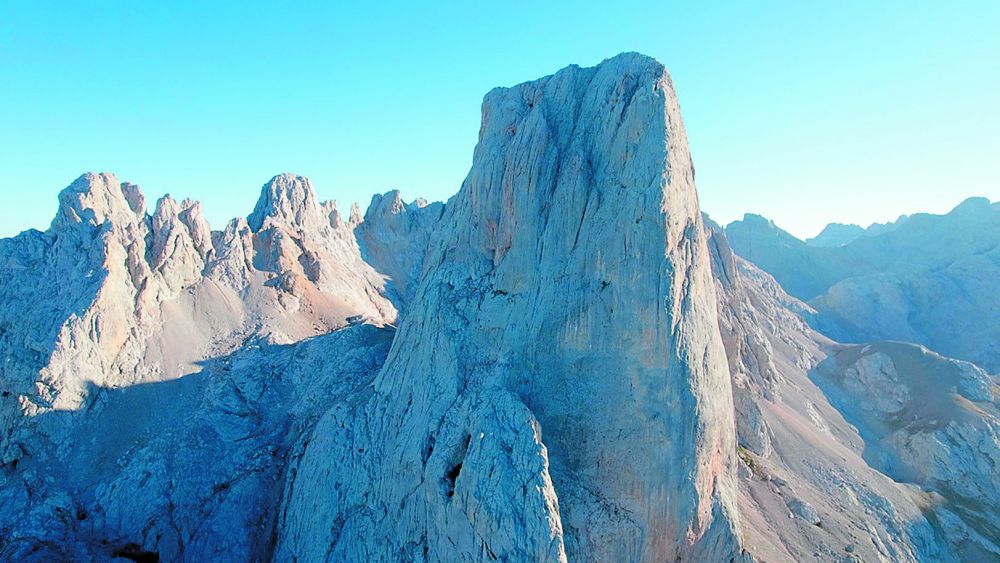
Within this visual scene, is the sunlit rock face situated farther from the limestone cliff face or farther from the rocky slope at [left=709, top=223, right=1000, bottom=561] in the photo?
the rocky slope at [left=709, top=223, right=1000, bottom=561]

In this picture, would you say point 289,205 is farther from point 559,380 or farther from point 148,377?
point 559,380

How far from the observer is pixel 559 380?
76.0ft

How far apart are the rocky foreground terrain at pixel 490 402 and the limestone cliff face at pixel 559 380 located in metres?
0.12

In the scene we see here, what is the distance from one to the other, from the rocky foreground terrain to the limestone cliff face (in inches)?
4.9

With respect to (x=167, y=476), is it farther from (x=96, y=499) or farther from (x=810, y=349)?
(x=810, y=349)

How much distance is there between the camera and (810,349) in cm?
6556

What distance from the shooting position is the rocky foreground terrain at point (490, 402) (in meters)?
21.6

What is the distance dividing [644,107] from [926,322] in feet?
324

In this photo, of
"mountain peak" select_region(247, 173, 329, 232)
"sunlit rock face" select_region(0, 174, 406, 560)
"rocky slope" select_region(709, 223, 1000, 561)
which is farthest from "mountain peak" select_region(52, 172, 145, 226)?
"rocky slope" select_region(709, 223, 1000, 561)

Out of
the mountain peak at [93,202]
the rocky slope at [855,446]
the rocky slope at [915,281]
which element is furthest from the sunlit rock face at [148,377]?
the rocky slope at [915,281]

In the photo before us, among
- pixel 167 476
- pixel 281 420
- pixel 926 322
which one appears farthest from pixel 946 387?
pixel 167 476

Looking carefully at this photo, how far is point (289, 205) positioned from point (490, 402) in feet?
178

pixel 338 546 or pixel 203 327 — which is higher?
pixel 203 327

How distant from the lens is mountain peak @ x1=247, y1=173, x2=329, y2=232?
63.9 metres
